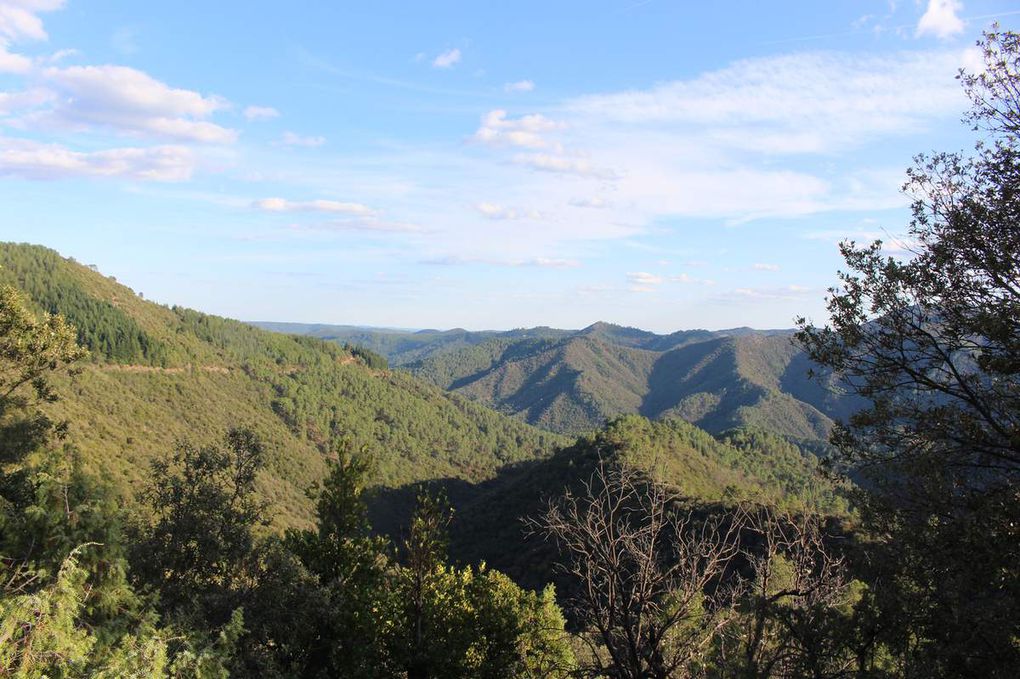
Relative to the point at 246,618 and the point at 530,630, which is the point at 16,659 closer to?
the point at 246,618

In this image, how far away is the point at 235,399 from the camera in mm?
108250

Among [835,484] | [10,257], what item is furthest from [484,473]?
[835,484]

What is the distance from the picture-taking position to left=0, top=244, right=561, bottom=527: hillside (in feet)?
205

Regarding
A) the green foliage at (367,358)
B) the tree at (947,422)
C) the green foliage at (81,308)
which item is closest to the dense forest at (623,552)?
the tree at (947,422)

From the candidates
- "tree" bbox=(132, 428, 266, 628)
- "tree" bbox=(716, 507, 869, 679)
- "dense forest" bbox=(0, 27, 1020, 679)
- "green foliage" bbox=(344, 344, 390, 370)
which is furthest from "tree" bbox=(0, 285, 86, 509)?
"green foliage" bbox=(344, 344, 390, 370)

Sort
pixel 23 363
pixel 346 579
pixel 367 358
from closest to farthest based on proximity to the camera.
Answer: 1. pixel 346 579
2. pixel 23 363
3. pixel 367 358

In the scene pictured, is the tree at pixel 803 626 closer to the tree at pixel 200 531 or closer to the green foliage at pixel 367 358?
the tree at pixel 200 531

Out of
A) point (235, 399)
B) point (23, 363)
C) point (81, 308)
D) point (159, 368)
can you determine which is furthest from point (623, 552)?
point (81, 308)

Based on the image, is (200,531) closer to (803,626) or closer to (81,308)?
(803,626)

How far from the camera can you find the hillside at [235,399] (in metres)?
62.4

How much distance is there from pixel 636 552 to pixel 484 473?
5450 inches

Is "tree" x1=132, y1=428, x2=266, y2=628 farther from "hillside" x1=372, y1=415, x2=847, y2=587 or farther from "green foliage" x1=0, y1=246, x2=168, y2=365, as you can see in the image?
"green foliage" x1=0, y1=246, x2=168, y2=365

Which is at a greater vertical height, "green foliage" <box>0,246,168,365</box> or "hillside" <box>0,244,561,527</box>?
"green foliage" <box>0,246,168,365</box>

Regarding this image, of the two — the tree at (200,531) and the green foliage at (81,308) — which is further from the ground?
the green foliage at (81,308)
